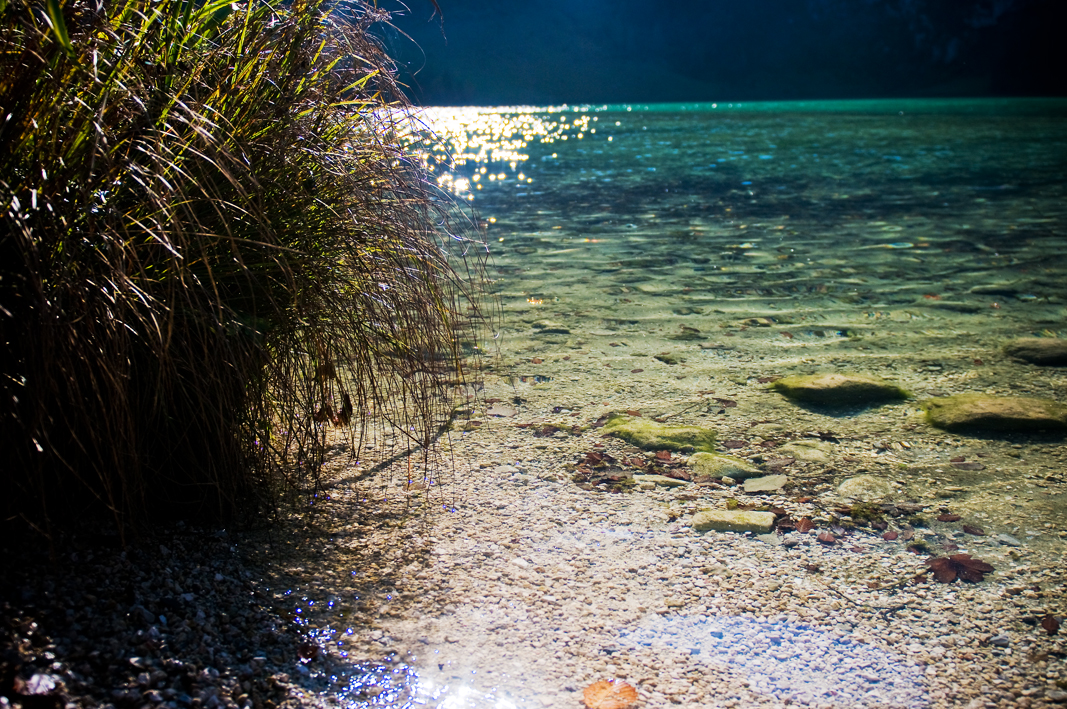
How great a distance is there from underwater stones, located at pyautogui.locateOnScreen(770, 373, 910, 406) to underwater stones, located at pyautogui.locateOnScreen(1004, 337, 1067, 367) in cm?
104

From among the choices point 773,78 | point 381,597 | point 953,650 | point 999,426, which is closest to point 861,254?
point 999,426

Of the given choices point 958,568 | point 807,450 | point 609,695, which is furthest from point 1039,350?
point 609,695

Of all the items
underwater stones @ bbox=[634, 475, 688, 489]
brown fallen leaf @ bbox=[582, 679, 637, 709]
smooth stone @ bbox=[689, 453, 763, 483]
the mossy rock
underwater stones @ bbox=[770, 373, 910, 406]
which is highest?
underwater stones @ bbox=[770, 373, 910, 406]

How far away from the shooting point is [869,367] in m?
4.18

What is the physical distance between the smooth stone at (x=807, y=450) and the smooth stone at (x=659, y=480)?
1.73ft

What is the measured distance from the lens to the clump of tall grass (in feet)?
5.82

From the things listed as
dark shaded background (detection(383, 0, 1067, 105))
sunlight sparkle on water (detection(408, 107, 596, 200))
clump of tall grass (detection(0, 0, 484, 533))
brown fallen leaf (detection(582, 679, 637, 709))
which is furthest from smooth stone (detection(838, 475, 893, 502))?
dark shaded background (detection(383, 0, 1067, 105))

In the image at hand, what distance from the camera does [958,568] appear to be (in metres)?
2.39

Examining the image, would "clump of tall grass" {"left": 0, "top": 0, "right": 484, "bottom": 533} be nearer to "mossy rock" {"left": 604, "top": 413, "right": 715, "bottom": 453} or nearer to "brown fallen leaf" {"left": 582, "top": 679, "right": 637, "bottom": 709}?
"mossy rock" {"left": 604, "top": 413, "right": 715, "bottom": 453}

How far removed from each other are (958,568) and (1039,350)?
2601mm

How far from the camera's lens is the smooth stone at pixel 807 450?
3176mm

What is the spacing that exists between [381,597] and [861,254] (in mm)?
6367

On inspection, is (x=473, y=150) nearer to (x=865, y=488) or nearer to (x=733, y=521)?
(x=865, y=488)

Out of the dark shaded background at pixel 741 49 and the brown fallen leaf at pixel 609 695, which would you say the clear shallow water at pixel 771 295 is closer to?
the brown fallen leaf at pixel 609 695
